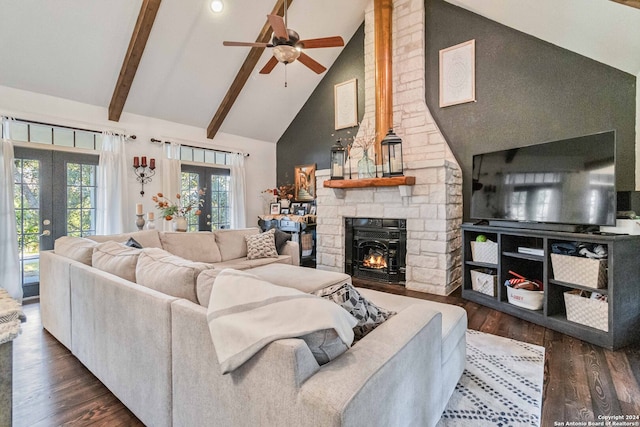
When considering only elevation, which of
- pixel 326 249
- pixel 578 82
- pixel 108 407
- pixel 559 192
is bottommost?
pixel 108 407

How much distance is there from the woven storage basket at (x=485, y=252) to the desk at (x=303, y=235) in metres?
2.84

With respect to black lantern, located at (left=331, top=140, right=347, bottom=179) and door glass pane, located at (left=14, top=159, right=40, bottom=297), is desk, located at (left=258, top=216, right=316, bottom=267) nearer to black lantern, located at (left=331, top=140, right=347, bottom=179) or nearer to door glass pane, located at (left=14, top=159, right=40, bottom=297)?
black lantern, located at (left=331, top=140, right=347, bottom=179)

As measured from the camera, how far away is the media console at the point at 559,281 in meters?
2.40

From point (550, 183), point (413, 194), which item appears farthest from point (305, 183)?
point (550, 183)

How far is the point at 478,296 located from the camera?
11.6 ft

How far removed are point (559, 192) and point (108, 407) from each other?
3.89m

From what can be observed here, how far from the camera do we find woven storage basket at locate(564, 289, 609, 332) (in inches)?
96.3

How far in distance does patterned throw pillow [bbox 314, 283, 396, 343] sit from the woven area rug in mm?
803

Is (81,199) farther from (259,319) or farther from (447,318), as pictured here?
(447,318)

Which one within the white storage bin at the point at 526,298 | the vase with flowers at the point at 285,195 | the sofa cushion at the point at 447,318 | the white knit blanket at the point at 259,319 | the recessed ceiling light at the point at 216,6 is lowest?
the white storage bin at the point at 526,298

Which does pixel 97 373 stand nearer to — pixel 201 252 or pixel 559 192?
pixel 201 252

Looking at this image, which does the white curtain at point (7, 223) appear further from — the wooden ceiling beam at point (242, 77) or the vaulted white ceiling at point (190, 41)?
the wooden ceiling beam at point (242, 77)

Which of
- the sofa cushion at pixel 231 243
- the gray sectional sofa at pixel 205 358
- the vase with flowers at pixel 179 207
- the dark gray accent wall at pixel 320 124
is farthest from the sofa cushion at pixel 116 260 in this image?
the dark gray accent wall at pixel 320 124

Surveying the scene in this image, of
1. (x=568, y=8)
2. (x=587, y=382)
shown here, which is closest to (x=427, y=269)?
(x=587, y=382)
